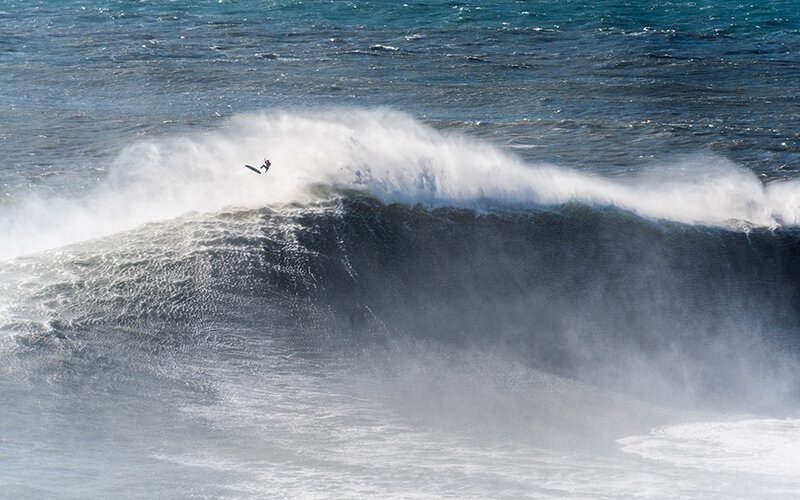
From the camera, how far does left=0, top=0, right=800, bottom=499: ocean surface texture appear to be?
10.2 metres

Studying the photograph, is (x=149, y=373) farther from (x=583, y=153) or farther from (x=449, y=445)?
(x=583, y=153)

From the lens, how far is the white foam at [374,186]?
1572 centimetres

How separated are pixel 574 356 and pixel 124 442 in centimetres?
558

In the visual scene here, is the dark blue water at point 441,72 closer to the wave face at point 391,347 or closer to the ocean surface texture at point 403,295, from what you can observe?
the ocean surface texture at point 403,295

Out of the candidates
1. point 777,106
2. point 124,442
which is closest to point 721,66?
point 777,106

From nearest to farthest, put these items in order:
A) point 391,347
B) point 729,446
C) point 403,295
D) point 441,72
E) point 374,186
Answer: point 729,446, point 391,347, point 403,295, point 374,186, point 441,72

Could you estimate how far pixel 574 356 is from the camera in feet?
41.9

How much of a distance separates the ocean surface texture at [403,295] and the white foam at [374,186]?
0.20 ft

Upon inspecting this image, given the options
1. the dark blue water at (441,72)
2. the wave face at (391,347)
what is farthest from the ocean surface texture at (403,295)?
the dark blue water at (441,72)

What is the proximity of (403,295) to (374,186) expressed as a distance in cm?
246

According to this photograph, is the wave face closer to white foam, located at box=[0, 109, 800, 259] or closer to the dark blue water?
white foam, located at box=[0, 109, 800, 259]

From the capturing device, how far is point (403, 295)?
1386 centimetres

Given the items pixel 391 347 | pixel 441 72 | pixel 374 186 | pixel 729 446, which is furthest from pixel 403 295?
pixel 441 72

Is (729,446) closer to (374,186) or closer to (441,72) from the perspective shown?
(374,186)
